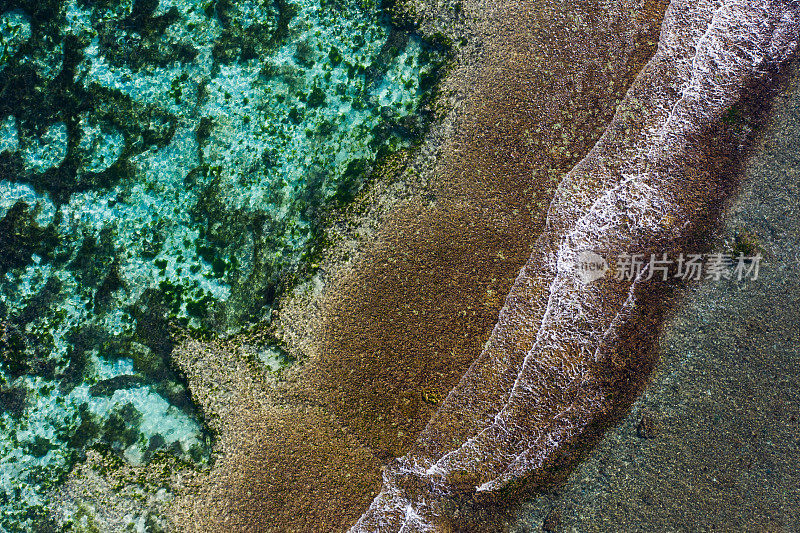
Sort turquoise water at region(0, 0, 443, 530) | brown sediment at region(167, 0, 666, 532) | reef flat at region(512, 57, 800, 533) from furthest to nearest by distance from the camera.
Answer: turquoise water at region(0, 0, 443, 530) < brown sediment at region(167, 0, 666, 532) < reef flat at region(512, 57, 800, 533)

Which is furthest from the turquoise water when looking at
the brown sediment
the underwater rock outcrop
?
the underwater rock outcrop

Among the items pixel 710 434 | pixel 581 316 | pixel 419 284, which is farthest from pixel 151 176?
pixel 710 434

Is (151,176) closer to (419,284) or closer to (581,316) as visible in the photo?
(419,284)

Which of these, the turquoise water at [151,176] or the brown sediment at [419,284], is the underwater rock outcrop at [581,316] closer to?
the brown sediment at [419,284]

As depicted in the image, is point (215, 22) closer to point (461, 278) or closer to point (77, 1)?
point (77, 1)

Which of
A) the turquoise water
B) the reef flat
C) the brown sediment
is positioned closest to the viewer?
the reef flat

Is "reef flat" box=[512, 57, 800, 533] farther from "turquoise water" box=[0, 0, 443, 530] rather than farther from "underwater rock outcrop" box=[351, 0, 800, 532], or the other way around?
"turquoise water" box=[0, 0, 443, 530]
